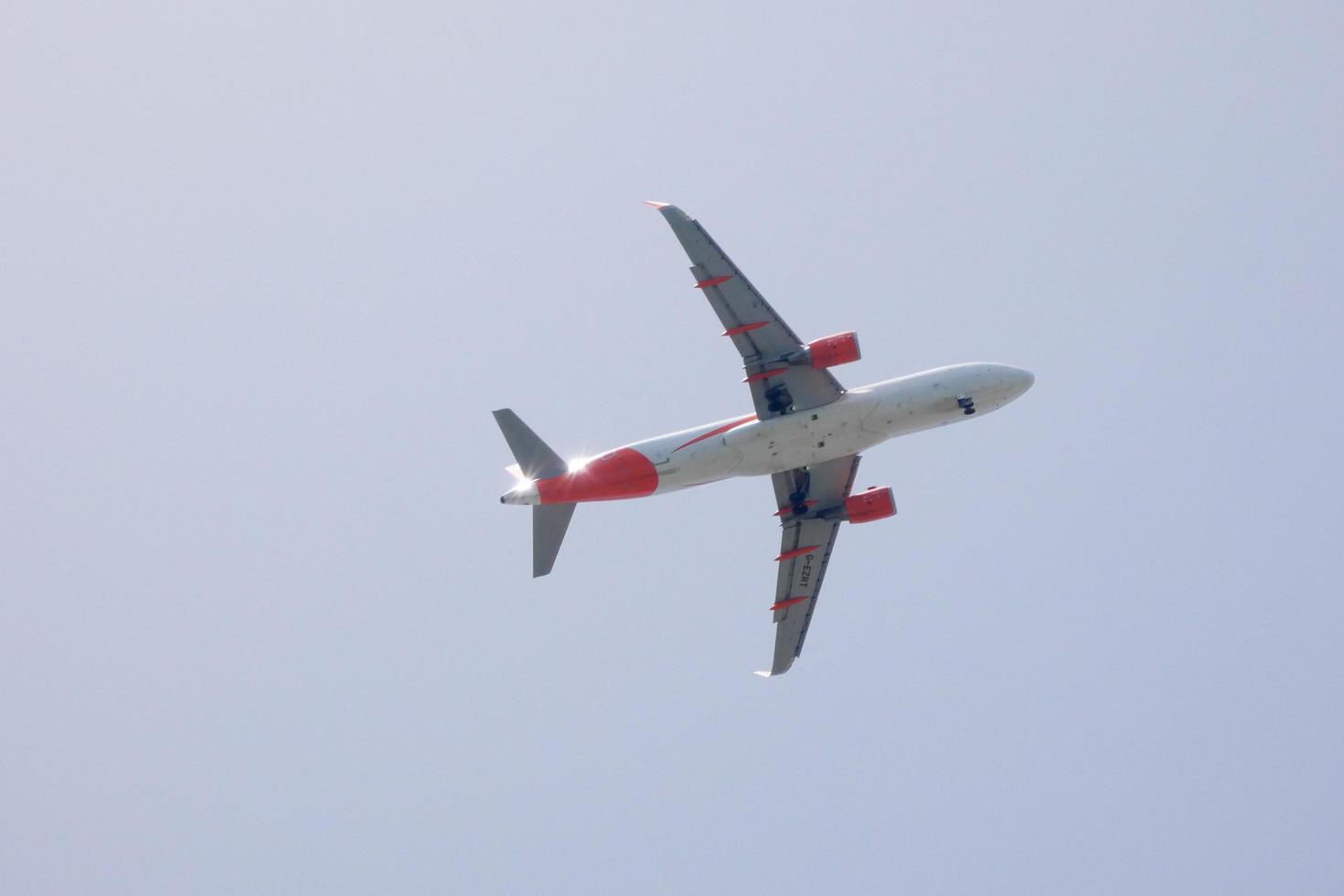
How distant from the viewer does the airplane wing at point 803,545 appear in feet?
275

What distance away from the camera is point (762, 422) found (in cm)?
7812

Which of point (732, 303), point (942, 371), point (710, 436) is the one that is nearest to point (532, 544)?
point (710, 436)

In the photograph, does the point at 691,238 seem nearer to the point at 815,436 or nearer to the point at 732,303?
the point at 732,303

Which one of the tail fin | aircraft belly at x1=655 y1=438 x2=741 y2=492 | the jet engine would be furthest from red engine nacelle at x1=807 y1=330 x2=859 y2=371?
the tail fin

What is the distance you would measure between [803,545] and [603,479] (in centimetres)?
1361

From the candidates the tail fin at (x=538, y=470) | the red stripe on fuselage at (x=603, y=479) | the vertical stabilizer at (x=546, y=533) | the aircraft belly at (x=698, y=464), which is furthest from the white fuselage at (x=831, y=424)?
the vertical stabilizer at (x=546, y=533)

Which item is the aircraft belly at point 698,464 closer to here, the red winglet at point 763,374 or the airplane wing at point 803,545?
the red winglet at point 763,374

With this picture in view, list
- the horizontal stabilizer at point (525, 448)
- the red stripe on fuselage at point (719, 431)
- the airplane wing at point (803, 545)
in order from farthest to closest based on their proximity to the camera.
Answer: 1. the airplane wing at point (803, 545)
2. the red stripe on fuselage at point (719, 431)
3. the horizontal stabilizer at point (525, 448)

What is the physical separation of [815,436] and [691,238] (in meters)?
11.4

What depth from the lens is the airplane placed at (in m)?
76.9

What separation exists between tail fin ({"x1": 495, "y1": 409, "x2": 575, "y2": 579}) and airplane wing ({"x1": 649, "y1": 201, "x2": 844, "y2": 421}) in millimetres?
10060

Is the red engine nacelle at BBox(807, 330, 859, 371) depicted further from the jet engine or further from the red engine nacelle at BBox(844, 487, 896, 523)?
the red engine nacelle at BBox(844, 487, 896, 523)

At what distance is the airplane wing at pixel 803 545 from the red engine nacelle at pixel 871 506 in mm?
843

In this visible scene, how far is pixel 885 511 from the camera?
8369 centimetres
